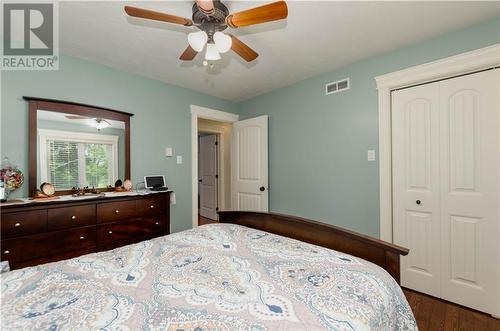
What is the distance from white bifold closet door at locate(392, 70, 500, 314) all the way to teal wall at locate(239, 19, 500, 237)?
0.26 meters

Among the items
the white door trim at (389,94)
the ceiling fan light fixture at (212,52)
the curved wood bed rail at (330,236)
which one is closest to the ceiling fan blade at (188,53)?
the ceiling fan light fixture at (212,52)

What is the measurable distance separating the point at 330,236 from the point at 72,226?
2.20 metres

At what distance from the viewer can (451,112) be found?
202 centimetres

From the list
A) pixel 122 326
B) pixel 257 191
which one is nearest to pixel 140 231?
pixel 257 191

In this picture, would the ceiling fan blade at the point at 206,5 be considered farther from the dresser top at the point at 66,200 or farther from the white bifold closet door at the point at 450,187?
the white bifold closet door at the point at 450,187

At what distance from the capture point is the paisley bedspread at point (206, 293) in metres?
0.73

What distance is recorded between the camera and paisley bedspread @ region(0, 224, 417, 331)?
0.73 m

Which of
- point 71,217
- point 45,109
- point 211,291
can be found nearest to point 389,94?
point 211,291

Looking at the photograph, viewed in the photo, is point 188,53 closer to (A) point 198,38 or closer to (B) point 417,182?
(A) point 198,38

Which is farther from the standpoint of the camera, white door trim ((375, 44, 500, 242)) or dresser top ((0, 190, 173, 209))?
white door trim ((375, 44, 500, 242))

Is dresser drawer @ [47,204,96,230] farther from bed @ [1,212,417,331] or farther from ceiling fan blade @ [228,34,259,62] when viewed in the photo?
ceiling fan blade @ [228,34,259,62]

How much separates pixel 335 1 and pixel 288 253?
1764 mm

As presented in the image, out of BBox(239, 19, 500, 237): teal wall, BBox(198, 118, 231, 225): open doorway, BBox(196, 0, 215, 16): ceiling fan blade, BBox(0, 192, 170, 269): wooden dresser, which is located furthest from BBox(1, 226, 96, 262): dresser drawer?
BBox(198, 118, 231, 225): open doorway

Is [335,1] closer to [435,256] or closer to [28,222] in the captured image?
[435,256]
